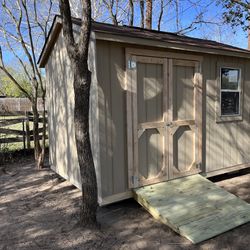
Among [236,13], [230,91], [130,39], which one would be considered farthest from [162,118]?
[236,13]

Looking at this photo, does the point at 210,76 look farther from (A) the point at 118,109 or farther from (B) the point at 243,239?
(B) the point at 243,239

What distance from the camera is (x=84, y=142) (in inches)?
129

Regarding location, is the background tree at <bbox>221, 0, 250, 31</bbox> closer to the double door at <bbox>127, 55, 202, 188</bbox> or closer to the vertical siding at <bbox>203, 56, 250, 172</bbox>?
the vertical siding at <bbox>203, 56, 250, 172</bbox>

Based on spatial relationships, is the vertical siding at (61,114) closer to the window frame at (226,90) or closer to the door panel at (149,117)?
the door panel at (149,117)

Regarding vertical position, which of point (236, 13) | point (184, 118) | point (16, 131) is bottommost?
point (16, 131)

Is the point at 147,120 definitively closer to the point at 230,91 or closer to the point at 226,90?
the point at 226,90

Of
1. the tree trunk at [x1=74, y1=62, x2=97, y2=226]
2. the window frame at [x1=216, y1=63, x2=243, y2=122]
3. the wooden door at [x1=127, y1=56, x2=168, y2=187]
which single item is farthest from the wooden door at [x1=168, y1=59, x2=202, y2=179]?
the tree trunk at [x1=74, y1=62, x2=97, y2=226]

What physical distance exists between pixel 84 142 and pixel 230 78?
3.77 m

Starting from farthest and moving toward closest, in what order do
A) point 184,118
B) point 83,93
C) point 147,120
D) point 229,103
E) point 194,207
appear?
point 229,103 → point 184,118 → point 147,120 → point 194,207 → point 83,93

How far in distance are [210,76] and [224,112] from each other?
2.90 ft

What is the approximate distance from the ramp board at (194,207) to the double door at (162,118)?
1.00ft

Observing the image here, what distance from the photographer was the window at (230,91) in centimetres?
538

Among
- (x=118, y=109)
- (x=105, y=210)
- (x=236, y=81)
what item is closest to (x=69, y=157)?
(x=105, y=210)

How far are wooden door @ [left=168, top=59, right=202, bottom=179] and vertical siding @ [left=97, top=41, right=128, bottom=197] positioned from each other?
98 cm
